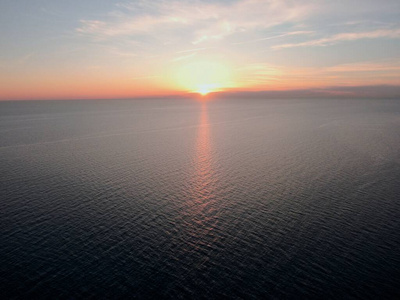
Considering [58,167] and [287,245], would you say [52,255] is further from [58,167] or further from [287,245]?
[58,167]

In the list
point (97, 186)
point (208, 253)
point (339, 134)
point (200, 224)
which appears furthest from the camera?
point (339, 134)

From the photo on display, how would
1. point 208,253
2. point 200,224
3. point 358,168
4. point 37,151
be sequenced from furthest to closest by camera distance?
1. point 37,151
2. point 358,168
3. point 200,224
4. point 208,253

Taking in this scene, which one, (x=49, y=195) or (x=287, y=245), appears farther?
(x=49, y=195)

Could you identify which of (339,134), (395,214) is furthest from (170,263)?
(339,134)

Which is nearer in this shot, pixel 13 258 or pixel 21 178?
pixel 13 258

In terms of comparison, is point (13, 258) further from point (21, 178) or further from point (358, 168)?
point (358, 168)

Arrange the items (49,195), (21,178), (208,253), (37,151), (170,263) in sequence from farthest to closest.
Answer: (37,151), (21,178), (49,195), (208,253), (170,263)

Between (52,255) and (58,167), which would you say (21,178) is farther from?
(52,255)

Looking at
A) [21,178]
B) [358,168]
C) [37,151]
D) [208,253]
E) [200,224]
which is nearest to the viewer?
[208,253]

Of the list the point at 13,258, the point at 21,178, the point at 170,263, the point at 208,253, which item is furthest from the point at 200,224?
the point at 21,178
